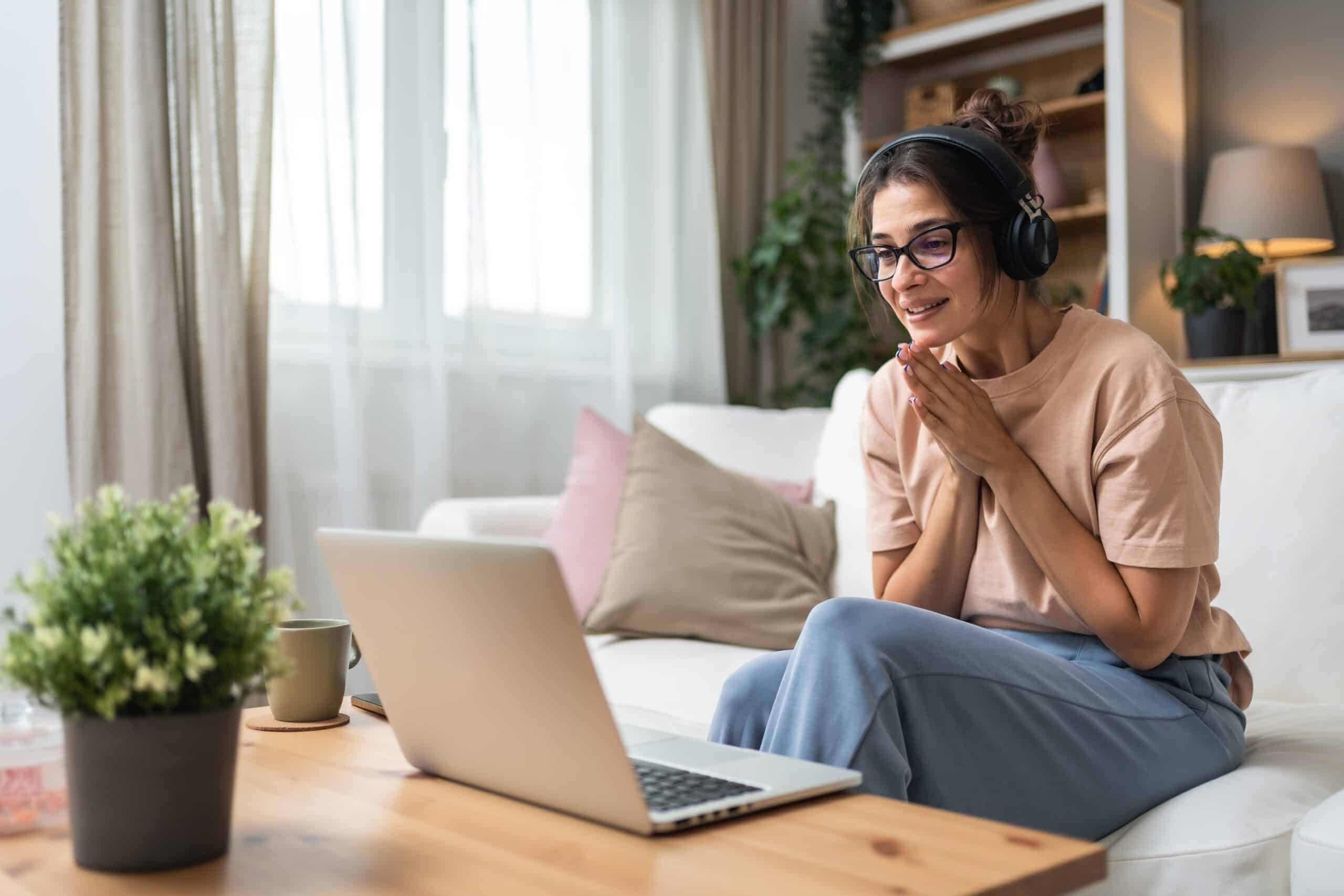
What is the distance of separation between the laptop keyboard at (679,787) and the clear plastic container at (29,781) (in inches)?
13.3

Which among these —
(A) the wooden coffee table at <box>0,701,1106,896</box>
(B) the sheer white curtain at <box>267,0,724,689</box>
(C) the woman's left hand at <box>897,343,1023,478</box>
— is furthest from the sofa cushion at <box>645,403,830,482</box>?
(A) the wooden coffee table at <box>0,701,1106,896</box>

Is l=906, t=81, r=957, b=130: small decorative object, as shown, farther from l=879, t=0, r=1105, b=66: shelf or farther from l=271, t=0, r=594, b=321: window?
l=271, t=0, r=594, b=321: window

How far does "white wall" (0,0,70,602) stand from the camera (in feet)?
7.23

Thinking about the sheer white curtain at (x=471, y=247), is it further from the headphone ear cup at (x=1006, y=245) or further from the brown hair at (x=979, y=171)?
the headphone ear cup at (x=1006, y=245)

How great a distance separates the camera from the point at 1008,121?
1368mm

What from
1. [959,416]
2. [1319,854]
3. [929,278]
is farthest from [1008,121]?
[1319,854]

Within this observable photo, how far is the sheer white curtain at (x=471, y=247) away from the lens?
2.55m

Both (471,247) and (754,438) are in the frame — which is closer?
(754,438)

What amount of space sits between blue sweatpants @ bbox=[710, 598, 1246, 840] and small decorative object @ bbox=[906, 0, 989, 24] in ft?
8.53

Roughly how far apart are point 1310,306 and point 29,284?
277 centimetres

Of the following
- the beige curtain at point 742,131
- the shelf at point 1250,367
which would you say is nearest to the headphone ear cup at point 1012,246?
the shelf at point 1250,367

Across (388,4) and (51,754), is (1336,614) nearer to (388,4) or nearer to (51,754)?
(51,754)

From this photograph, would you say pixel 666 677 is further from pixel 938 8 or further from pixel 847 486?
pixel 938 8

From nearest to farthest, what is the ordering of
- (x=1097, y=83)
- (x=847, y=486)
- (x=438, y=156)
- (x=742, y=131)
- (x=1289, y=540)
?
(x=1289, y=540) < (x=847, y=486) < (x=438, y=156) < (x=1097, y=83) < (x=742, y=131)
